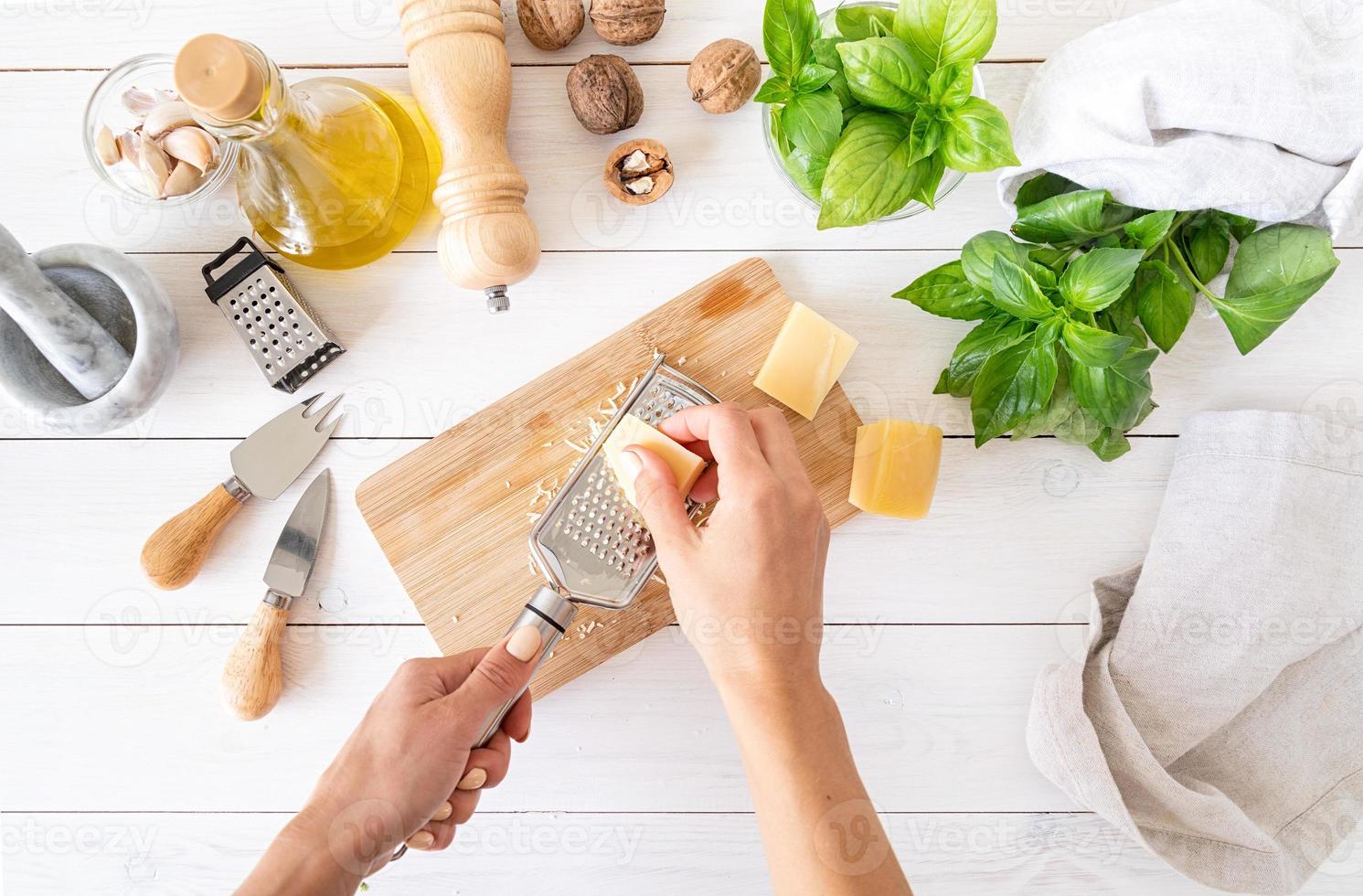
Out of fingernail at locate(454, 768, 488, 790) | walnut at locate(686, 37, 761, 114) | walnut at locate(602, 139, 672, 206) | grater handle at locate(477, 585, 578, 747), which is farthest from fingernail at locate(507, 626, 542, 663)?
walnut at locate(686, 37, 761, 114)

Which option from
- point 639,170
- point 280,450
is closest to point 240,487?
point 280,450

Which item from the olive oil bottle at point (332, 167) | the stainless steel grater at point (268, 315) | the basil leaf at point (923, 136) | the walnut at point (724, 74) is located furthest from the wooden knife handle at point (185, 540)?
the basil leaf at point (923, 136)

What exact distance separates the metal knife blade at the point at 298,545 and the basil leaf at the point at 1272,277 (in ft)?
2.85

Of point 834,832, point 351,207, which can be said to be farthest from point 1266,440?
point 351,207

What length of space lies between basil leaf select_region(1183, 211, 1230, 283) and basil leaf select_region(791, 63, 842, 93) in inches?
14.4

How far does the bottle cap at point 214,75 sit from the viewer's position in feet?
2.01

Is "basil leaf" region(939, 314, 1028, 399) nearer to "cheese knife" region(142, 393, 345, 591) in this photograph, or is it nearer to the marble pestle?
"cheese knife" region(142, 393, 345, 591)

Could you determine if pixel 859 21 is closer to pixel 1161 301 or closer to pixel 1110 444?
pixel 1161 301

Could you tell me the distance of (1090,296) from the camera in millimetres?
679

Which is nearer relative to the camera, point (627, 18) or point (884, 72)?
point (884, 72)

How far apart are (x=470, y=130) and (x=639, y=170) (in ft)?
0.55

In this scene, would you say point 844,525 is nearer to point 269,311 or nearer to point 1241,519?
point 1241,519

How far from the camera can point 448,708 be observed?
0.70 meters

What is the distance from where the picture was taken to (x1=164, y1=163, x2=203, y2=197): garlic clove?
803 millimetres
